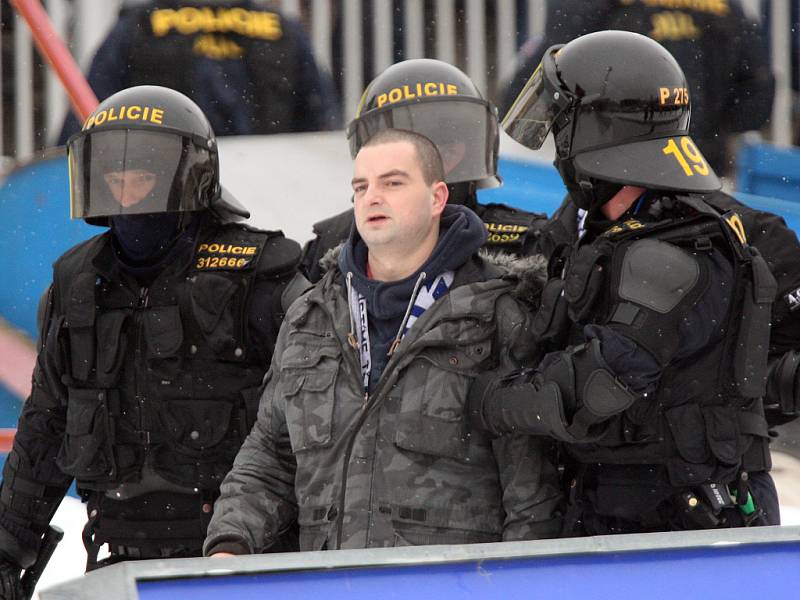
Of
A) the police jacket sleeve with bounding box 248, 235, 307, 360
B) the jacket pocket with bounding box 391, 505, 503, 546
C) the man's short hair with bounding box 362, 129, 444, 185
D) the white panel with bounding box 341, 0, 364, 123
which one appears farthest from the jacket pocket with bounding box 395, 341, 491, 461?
the white panel with bounding box 341, 0, 364, 123

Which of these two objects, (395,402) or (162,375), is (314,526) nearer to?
(395,402)

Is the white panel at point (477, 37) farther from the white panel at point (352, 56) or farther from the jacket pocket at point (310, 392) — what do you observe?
the jacket pocket at point (310, 392)

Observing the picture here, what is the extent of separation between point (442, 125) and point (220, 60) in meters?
2.55

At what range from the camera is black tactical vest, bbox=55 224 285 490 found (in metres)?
3.48

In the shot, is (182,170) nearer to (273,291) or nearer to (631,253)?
(273,291)

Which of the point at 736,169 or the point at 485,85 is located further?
the point at 485,85

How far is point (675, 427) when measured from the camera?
2.79m

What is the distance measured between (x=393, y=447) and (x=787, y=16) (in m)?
5.10

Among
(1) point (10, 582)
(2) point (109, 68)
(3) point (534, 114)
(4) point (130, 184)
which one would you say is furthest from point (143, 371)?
(2) point (109, 68)

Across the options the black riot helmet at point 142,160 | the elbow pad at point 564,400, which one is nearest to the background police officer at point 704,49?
the black riot helmet at point 142,160

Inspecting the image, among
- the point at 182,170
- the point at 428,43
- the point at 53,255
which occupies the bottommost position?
the point at 53,255

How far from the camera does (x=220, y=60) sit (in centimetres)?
644

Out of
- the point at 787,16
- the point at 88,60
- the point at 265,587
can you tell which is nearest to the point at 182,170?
the point at 265,587

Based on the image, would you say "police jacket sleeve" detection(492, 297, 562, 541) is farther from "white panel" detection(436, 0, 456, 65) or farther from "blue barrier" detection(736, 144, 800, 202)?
"white panel" detection(436, 0, 456, 65)
